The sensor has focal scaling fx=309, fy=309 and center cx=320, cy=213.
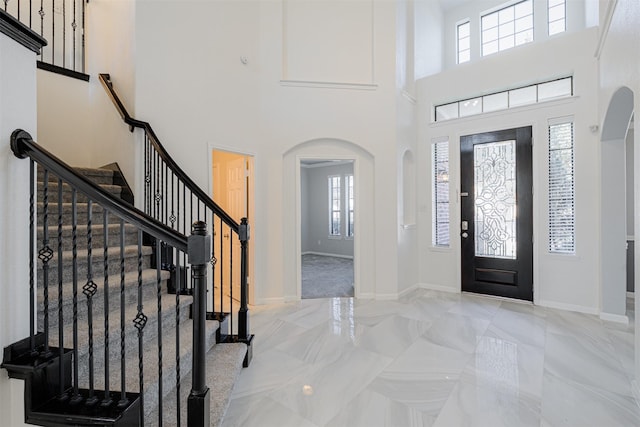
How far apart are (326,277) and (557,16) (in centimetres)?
594

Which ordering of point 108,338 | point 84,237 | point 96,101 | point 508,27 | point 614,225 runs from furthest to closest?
point 508,27, point 96,101, point 614,225, point 84,237, point 108,338

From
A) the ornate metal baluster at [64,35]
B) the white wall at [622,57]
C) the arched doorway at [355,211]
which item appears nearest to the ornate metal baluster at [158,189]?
the arched doorway at [355,211]

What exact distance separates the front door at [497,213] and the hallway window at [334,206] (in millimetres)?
4667

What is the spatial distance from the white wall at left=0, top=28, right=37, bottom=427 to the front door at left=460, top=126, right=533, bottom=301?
4924 millimetres

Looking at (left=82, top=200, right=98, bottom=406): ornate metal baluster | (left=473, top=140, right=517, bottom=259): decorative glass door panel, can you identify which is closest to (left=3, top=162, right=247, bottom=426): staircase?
(left=82, top=200, right=98, bottom=406): ornate metal baluster

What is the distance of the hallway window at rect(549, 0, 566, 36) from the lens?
4.95 metres

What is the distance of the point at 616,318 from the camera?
11.8 ft

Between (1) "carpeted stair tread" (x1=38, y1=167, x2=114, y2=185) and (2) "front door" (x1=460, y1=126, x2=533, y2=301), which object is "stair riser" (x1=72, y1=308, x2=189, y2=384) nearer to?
(1) "carpeted stair tread" (x1=38, y1=167, x2=114, y2=185)

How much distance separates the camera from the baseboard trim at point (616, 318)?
3.55 m

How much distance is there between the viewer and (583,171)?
152 inches

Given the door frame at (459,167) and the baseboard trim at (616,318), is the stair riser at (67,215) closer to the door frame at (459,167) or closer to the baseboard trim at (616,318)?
the door frame at (459,167)

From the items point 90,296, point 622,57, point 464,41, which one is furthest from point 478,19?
point 90,296

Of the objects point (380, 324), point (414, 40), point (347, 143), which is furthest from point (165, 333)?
point (414, 40)

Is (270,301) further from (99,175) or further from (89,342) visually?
(89,342)
